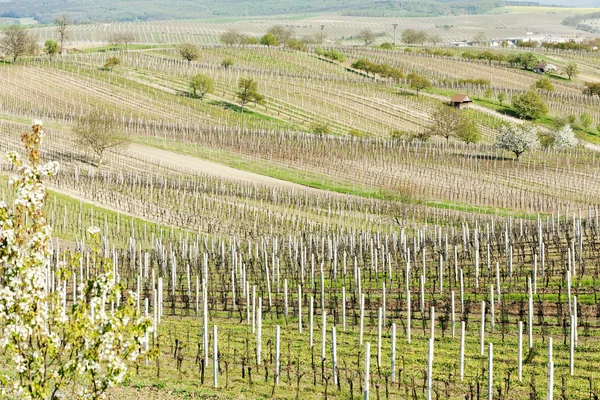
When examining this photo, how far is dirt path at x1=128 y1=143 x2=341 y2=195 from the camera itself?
2325 inches

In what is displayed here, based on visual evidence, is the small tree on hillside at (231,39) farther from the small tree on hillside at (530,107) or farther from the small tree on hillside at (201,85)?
the small tree on hillside at (530,107)

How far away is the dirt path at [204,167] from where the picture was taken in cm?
5906

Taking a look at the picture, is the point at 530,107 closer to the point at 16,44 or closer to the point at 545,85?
the point at 545,85

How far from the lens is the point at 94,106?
8569cm

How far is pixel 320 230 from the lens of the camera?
146ft

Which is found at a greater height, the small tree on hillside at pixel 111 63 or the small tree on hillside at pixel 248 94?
the small tree on hillside at pixel 111 63

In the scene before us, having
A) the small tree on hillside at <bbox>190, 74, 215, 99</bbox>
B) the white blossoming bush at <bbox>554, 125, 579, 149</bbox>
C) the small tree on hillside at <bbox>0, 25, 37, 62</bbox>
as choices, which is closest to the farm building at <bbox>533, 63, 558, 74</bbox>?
the white blossoming bush at <bbox>554, 125, 579, 149</bbox>

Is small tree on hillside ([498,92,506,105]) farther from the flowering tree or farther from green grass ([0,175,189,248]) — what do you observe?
green grass ([0,175,189,248])

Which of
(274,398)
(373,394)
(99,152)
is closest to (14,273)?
(274,398)

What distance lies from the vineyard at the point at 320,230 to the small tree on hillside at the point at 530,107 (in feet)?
6.81

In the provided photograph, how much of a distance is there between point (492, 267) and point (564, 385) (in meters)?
14.0

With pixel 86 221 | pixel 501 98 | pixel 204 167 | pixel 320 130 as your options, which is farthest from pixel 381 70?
pixel 86 221

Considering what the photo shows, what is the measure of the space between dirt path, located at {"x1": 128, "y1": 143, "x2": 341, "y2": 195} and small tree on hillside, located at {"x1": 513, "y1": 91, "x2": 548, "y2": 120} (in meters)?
48.1

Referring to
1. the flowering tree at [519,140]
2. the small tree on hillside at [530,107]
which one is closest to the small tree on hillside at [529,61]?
the small tree on hillside at [530,107]
